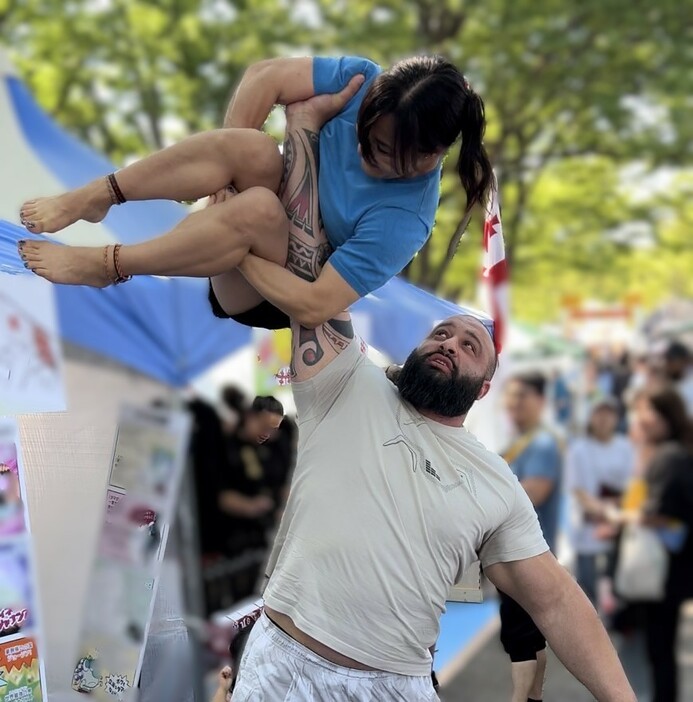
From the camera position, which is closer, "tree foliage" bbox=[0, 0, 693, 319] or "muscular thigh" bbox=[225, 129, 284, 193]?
"muscular thigh" bbox=[225, 129, 284, 193]

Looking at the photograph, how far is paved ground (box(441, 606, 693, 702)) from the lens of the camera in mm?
5992

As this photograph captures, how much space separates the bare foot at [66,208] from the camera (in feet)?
6.79

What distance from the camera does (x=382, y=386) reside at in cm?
236

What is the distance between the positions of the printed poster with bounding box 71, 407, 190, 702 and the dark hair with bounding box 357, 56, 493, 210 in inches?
38.6

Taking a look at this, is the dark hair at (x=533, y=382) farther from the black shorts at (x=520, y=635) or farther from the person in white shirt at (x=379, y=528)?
the person in white shirt at (x=379, y=528)

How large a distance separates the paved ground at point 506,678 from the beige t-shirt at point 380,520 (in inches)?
159

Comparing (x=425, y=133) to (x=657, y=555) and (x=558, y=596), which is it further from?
(x=657, y=555)

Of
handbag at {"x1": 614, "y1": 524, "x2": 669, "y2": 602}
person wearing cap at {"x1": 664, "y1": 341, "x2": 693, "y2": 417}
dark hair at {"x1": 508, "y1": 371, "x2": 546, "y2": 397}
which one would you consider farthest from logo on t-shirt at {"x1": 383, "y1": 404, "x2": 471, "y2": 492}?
person wearing cap at {"x1": 664, "y1": 341, "x2": 693, "y2": 417}

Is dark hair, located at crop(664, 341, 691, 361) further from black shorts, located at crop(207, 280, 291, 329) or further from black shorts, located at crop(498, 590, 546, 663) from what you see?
black shorts, located at crop(207, 280, 291, 329)

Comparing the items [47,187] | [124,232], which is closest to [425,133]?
[124,232]

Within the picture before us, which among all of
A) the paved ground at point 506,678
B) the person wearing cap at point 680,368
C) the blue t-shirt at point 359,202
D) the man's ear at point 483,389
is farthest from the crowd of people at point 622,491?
the blue t-shirt at point 359,202

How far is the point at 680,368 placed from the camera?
377 inches

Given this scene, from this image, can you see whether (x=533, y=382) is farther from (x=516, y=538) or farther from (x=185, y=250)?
(x=185, y=250)

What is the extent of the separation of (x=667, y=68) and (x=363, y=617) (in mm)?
9818
